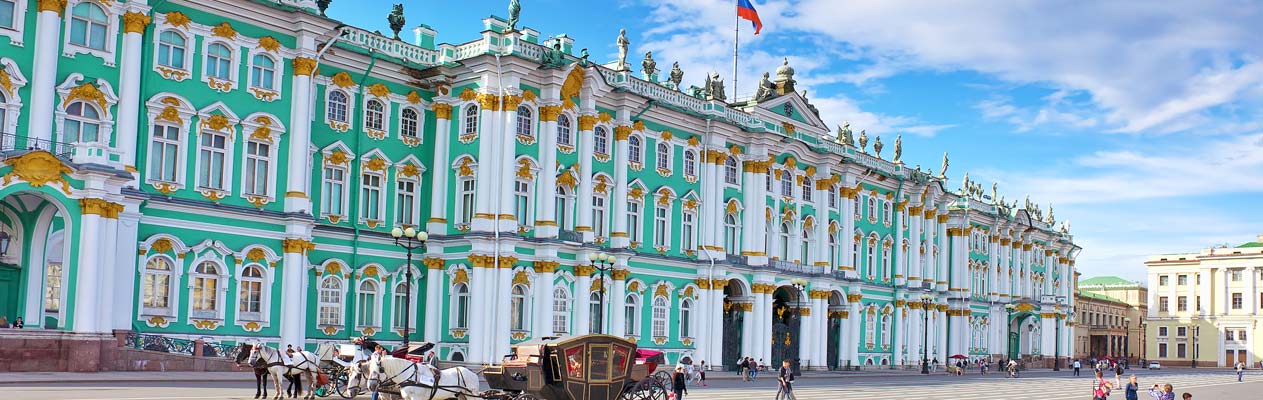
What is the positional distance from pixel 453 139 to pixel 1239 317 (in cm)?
10710

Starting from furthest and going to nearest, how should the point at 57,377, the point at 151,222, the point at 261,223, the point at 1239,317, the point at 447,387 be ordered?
the point at 1239,317 → the point at 261,223 → the point at 151,222 → the point at 57,377 → the point at 447,387

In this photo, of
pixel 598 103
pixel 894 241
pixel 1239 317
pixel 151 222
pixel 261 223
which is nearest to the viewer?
pixel 151 222

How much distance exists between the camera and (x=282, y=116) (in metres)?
42.4

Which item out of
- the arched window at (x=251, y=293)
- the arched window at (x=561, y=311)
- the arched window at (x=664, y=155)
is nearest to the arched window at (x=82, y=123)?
the arched window at (x=251, y=293)

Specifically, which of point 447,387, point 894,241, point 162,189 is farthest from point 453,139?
point 894,241

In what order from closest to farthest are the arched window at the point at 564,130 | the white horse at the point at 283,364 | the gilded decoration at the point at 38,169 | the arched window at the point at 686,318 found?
the white horse at the point at 283,364 → the gilded decoration at the point at 38,169 → the arched window at the point at 564,130 → the arched window at the point at 686,318

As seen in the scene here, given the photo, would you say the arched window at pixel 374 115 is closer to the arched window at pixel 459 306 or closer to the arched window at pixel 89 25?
the arched window at pixel 459 306

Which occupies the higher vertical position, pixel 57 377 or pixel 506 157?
pixel 506 157

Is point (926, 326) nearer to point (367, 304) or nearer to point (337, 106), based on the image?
point (367, 304)

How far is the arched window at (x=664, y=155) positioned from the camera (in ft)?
184

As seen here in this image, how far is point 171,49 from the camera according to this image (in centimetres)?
3956

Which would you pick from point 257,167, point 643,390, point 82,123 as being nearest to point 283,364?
point 643,390

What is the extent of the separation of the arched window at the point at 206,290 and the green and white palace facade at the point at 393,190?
0.07 m

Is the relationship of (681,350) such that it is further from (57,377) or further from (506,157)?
(57,377)
